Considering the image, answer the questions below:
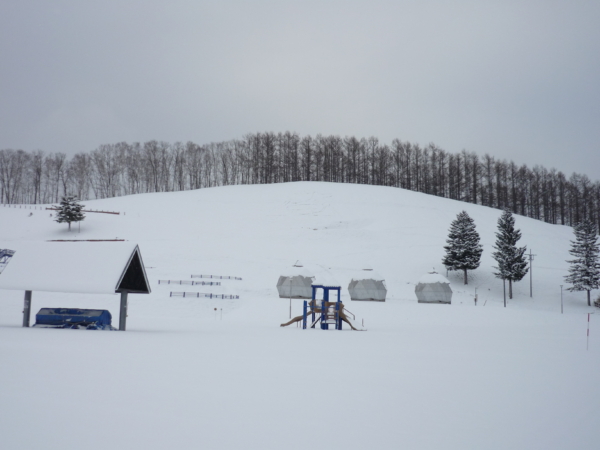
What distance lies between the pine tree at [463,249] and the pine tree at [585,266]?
9918mm

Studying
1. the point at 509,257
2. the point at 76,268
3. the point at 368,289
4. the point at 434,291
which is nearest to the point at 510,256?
the point at 509,257

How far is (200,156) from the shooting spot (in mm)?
110375

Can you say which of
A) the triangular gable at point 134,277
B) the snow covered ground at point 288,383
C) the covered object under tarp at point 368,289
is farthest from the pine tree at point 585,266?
the triangular gable at point 134,277

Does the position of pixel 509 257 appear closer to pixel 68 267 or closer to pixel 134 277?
pixel 134 277

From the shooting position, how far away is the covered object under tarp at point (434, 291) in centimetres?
4638

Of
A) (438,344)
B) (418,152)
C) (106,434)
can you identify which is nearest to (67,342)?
(106,434)

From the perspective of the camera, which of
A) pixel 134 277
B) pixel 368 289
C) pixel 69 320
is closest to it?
pixel 69 320

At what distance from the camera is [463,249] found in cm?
5528

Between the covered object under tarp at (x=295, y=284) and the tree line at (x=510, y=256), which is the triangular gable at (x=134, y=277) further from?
the tree line at (x=510, y=256)

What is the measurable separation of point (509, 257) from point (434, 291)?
13.1 m

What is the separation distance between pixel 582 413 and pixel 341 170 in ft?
336

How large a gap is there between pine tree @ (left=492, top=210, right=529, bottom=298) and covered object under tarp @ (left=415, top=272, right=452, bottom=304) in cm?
888

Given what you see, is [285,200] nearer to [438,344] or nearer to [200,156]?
[200,156]

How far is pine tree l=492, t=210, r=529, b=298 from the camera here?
52.8 meters
